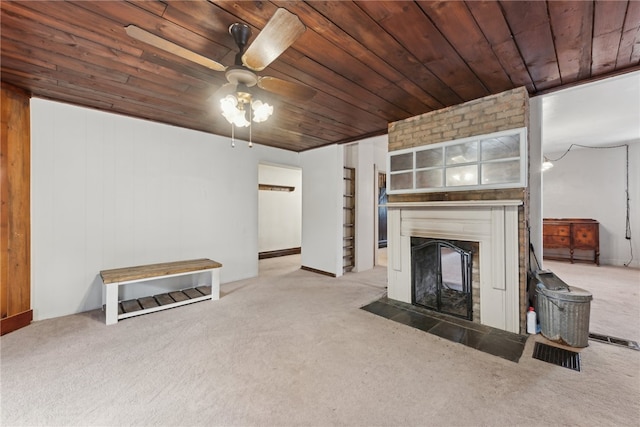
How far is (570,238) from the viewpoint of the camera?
610cm

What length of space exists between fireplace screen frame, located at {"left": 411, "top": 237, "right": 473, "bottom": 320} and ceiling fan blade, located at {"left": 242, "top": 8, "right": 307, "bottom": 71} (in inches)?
107

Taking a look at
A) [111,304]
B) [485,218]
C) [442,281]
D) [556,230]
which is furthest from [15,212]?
[556,230]

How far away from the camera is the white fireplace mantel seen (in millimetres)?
2764

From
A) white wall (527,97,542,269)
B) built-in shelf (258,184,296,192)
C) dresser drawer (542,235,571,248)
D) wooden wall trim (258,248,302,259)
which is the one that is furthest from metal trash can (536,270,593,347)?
built-in shelf (258,184,296,192)

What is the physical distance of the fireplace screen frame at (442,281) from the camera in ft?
10.1

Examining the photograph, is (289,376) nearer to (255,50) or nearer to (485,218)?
(255,50)

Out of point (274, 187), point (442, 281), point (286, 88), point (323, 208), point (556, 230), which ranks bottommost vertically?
point (442, 281)

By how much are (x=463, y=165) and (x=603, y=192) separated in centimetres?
563

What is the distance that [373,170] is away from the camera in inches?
238

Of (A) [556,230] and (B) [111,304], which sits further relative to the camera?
(A) [556,230]

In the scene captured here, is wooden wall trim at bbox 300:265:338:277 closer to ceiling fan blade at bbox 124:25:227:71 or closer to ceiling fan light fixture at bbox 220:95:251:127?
ceiling fan light fixture at bbox 220:95:251:127

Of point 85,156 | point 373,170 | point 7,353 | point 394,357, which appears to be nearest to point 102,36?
point 85,156

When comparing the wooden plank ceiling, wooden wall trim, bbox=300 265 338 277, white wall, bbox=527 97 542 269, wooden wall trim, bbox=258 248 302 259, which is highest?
the wooden plank ceiling

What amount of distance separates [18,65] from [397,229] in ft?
13.9
